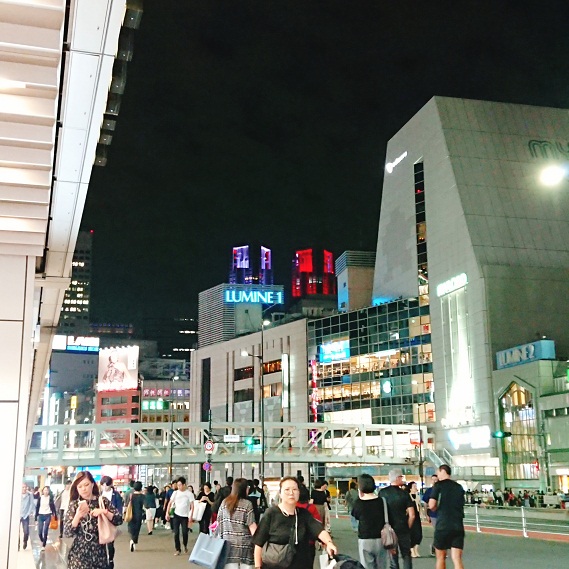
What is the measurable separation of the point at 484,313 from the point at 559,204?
14906mm

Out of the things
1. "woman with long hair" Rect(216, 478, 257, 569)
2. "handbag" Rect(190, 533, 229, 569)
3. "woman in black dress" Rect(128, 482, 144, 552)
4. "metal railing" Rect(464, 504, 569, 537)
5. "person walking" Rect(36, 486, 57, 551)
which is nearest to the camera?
"handbag" Rect(190, 533, 229, 569)

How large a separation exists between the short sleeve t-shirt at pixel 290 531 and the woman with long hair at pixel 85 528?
200 cm

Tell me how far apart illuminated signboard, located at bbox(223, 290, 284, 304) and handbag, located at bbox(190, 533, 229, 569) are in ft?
383

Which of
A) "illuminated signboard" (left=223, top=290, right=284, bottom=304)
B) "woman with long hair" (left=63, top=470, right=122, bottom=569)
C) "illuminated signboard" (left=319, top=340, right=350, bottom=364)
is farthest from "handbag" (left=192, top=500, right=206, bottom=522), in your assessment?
"illuminated signboard" (left=223, top=290, right=284, bottom=304)

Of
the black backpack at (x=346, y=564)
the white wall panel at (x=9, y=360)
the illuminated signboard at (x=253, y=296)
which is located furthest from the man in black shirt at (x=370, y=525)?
the illuminated signboard at (x=253, y=296)

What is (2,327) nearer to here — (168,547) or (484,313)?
(168,547)

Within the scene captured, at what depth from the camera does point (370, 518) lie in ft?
32.3

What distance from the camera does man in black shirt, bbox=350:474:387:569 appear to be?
32.3 feet

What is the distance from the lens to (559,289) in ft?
216

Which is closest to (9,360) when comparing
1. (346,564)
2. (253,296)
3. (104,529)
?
(104,529)

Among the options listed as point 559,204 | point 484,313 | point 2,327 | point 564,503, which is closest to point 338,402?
point 484,313

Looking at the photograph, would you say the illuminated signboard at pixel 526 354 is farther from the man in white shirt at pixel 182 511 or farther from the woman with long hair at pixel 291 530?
the woman with long hair at pixel 291 530

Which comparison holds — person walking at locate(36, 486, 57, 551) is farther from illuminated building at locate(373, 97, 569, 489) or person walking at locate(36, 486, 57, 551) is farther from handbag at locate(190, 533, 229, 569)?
illuminated building at locate(373, 97, 569, 489)

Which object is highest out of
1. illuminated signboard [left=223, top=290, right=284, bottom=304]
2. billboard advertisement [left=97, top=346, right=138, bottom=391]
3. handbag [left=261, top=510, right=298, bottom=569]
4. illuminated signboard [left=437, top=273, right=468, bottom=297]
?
illuminated signboard [left=223, top=290, right=284, bottom=304]
